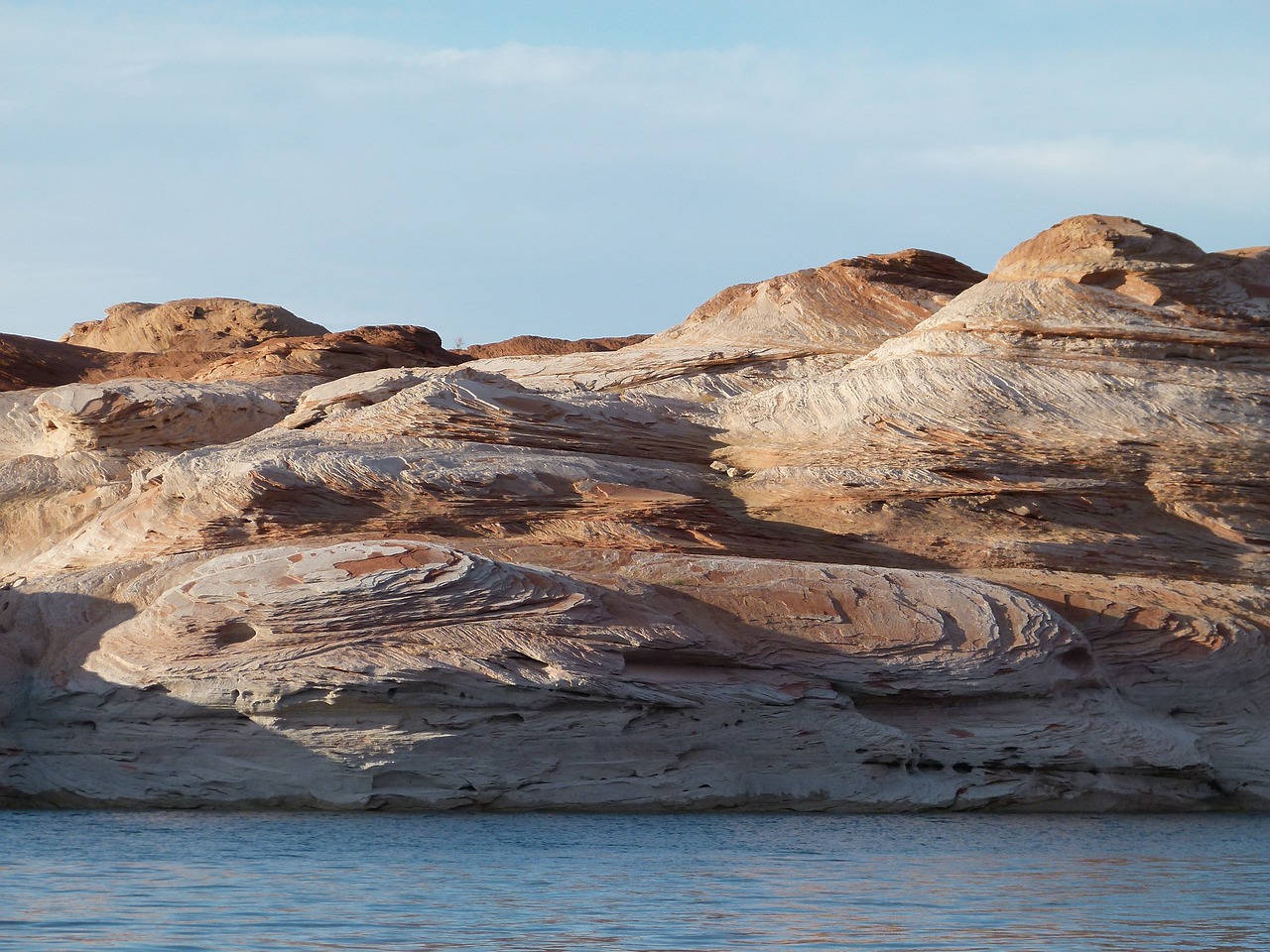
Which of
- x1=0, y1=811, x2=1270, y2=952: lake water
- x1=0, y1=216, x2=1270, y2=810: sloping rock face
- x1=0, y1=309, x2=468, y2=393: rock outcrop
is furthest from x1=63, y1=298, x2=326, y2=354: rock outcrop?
x1=0, y1=811, x2=1270, y2=952: lake water

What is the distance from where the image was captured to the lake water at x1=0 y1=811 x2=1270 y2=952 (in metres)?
14.2

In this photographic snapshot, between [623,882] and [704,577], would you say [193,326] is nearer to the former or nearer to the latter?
[704,577]

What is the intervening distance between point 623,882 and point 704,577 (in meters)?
9.69

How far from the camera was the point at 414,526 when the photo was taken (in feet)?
96.9

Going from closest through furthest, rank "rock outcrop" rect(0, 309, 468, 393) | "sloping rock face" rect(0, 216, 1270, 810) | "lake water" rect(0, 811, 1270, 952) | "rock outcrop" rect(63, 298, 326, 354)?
1. "lake water" rect(0, 811, 1270, 952)
2. "sloping rock face" rect(0, 216, 1270, 810)
3. "rock outcrop" rect(0, 309, 468, 393)
4. "rock outcrop" rect(63, 298, 326, 354)

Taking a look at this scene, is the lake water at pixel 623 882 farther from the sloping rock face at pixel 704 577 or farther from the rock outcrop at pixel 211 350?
the rock outcrop at pixel 211 350

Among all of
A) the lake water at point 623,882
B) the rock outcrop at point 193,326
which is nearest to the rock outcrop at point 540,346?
the rock outcrop at point 193,326

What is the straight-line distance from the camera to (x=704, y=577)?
2698 cm

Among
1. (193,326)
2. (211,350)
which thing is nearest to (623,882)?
(211,350)

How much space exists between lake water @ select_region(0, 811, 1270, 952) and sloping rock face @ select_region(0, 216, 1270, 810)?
44.7 inches

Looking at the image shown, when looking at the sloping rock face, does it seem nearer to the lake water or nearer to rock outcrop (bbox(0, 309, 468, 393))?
the lake water

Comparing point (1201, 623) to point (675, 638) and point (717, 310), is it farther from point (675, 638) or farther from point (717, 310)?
point (717, 310)

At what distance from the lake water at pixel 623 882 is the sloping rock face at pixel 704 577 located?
44.7 inches

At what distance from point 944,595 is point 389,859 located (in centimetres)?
1109
